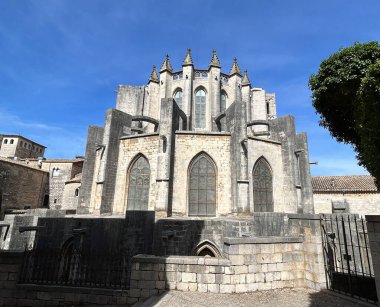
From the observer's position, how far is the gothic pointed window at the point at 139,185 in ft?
42.5

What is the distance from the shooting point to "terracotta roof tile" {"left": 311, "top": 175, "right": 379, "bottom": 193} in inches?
873

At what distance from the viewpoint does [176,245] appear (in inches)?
372

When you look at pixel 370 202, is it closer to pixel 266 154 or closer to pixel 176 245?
pixel 266 154

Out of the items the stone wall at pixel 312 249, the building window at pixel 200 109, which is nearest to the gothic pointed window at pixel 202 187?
the stone wall at pixel 312 249

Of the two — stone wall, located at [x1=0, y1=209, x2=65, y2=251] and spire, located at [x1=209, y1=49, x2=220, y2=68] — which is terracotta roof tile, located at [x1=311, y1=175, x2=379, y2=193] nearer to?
spire, located at [x1=209, y1=49, x2=220, y2=68]

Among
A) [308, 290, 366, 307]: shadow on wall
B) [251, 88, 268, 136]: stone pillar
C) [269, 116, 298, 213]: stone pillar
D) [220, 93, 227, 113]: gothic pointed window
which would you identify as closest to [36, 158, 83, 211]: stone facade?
[220, 93, 227, 113]: gothic pointed window

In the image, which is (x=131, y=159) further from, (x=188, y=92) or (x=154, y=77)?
(x=154, y=77)

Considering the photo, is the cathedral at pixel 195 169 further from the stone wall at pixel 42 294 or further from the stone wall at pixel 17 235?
the stone wall at pixel 42 294

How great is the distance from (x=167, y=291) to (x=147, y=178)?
818cm

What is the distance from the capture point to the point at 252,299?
5.21 metres

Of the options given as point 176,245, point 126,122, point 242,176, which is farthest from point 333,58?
point 126,122

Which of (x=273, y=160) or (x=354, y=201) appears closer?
(x=273, y=160)

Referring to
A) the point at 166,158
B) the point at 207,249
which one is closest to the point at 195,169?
the point at 166,158

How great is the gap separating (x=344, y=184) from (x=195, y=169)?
18.5 m
